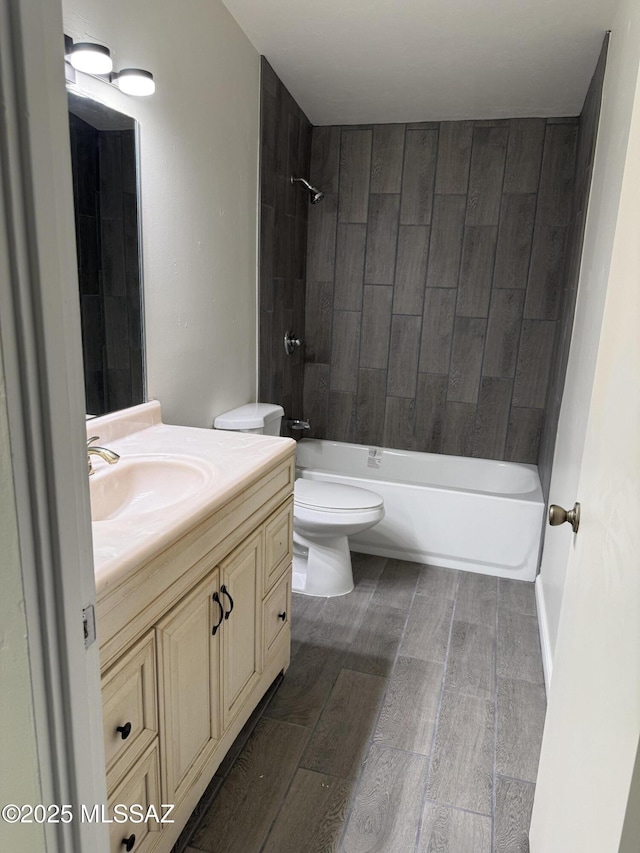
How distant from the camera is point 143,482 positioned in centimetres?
160

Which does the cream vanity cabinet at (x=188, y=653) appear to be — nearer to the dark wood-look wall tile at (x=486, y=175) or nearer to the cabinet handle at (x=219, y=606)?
the cabinet handle at (x=219, y=606)

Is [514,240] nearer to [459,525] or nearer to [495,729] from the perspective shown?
[459,525]

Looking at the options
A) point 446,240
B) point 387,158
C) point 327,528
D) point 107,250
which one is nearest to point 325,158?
point 387,158

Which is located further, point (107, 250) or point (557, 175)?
point (557, 175)

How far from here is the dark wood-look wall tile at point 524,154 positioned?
3098mm

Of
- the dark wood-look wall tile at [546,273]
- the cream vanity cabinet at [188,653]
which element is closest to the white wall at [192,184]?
the cream vanity cabinet at [188,653]

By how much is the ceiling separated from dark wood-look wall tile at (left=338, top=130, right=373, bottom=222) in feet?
0.61

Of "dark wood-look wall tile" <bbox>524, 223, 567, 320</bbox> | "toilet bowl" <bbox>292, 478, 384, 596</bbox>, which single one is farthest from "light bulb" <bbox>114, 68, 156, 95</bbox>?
"dark wood-look wall tile" <bbox>524, 223, 567, 320</bbox>

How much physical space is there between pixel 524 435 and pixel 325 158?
1.99m

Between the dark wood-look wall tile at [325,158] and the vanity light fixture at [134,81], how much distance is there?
5.50ft

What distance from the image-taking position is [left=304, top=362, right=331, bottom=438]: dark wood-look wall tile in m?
3.71

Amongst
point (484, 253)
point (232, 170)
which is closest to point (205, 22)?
point (232, 170)

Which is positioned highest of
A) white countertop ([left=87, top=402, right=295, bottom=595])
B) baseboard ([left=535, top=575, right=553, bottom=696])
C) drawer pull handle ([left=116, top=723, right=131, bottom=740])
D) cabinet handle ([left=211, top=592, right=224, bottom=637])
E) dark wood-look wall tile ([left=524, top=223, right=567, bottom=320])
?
dark wood-look wall tile ([left=524, top=223, right=567, bottom=320])

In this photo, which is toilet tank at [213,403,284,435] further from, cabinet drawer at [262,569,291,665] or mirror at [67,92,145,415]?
cabinet drawer at [262,569,291,665]
